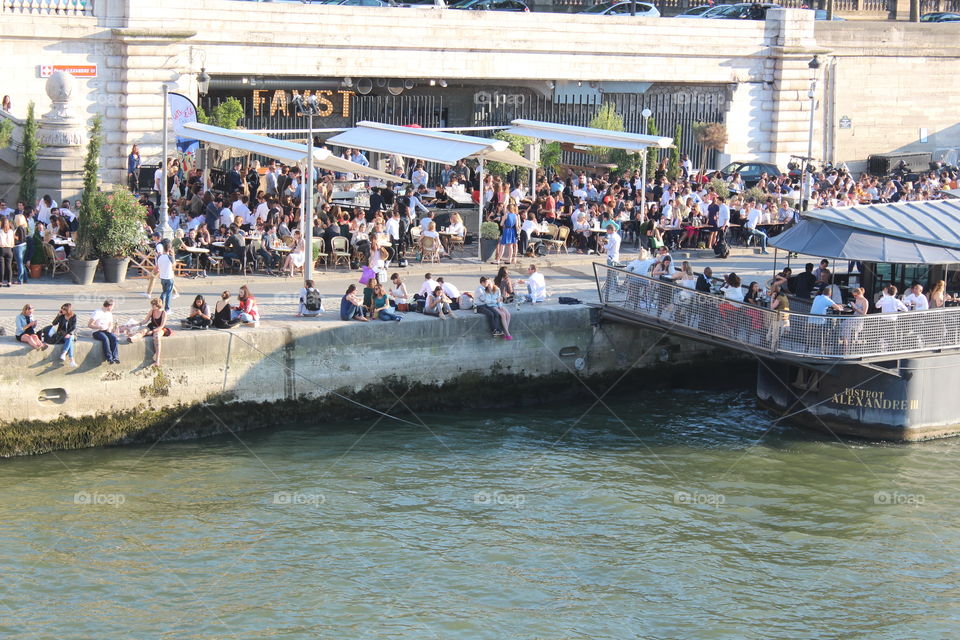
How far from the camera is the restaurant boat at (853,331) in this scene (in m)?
22.1

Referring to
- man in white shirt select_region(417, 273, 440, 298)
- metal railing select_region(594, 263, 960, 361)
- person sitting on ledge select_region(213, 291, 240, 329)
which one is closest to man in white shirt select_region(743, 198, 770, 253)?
metal railing select_region(594, 263, 960, 361)

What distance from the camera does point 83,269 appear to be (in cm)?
2411

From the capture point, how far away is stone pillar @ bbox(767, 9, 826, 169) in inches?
1662

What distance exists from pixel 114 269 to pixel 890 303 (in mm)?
12363

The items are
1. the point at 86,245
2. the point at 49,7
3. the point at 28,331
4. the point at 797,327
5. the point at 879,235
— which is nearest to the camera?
the point at 28,331

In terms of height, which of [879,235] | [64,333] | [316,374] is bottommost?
[316,374]

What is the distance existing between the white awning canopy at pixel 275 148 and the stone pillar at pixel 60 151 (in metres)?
2.26

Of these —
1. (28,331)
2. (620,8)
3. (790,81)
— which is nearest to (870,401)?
(28,331)

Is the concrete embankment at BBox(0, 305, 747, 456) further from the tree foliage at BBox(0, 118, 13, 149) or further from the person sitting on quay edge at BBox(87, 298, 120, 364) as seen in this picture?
the tree foliage at BBox(0, 118, 13, 149)

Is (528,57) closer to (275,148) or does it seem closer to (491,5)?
(491,5)

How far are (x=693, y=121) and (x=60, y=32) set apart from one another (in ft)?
61.1

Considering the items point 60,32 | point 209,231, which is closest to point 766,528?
point 209,231

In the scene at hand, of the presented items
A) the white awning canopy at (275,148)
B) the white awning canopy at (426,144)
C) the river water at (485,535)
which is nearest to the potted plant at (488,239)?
the white awning canopy at (426,144)

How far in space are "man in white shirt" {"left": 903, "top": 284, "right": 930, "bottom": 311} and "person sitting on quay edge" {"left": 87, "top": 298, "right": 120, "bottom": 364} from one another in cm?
1191
